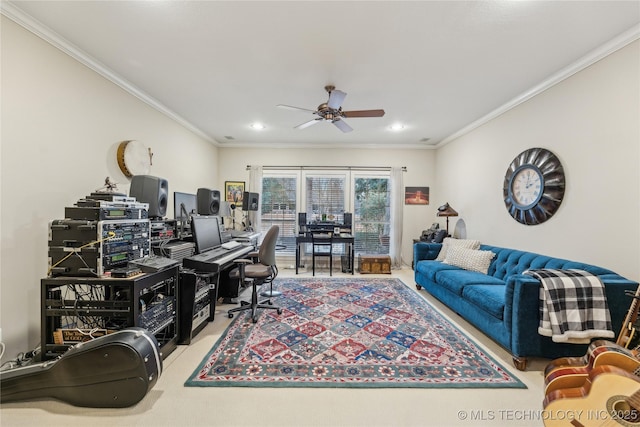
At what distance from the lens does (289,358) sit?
6.88 ft

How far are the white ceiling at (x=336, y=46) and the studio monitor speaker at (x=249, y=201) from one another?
1.78m

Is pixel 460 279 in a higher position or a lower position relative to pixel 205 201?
lower

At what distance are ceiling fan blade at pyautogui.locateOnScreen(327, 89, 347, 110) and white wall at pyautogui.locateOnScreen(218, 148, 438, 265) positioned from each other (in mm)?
2714

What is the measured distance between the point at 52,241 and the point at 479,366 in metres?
3.37

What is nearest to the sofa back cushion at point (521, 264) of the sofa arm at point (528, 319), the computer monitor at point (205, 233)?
the sofa arm at point (528, 319)

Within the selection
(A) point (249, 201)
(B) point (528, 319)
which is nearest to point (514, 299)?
(B) point (528, 319)

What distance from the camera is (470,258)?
3.32 m

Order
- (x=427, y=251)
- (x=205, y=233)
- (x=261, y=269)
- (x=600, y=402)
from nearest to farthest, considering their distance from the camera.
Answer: (x=600, y=402), (x=261, y=269), (x=205, y=233), (x=427, y=251)

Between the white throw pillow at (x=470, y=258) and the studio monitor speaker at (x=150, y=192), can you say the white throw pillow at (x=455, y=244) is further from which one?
the studio monitor speaker at (x=150, y=192)

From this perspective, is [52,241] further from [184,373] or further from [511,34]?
[511,34]

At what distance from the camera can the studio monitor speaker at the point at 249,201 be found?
15.7 ft

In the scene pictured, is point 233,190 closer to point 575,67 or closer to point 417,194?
point 417,194

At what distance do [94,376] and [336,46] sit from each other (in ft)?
9.58

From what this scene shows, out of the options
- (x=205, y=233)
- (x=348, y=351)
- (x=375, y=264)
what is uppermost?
(x=205, y=233)
